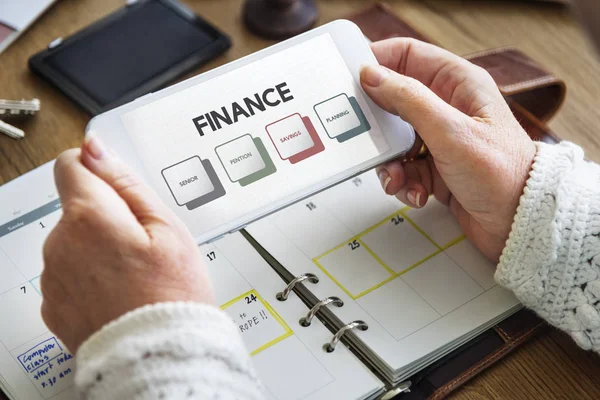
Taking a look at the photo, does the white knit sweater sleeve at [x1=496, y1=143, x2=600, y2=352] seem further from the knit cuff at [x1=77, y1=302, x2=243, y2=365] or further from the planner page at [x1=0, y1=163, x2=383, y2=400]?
the knit cuff at [x1=77, y1=302, x2=243, y2=365]

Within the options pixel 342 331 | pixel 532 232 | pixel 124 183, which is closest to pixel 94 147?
pixel 124 183

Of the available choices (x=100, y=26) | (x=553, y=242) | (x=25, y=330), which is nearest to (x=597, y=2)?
(x=553, y=242)

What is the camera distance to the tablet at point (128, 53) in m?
0.73

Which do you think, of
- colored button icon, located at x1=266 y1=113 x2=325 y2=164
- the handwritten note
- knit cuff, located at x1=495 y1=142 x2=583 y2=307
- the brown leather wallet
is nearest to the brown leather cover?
the brown leather wallet

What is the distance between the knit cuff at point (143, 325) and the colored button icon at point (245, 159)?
0.16 meters

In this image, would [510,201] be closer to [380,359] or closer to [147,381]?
[380,359]

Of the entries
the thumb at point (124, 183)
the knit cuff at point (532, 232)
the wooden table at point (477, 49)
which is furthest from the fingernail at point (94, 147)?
the knit cuff at point (532, 232)

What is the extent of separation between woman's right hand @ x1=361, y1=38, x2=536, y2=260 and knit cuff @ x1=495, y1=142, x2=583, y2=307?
0.02m

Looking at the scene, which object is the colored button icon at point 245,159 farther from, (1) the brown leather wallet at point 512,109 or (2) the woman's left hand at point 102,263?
(1) the brown leather wallet at point 512,109

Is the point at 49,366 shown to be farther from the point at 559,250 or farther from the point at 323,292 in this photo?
the point at 559,250

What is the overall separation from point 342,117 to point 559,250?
227 mm

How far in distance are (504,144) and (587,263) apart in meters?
0.13

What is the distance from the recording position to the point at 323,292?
57cm

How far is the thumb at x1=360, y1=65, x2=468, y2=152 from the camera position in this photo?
569mm
